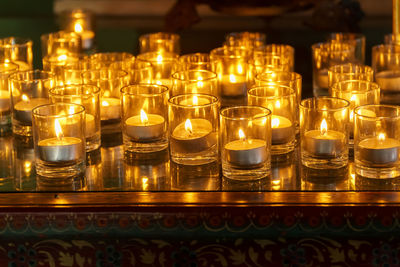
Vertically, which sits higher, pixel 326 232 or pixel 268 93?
pixel 268 93

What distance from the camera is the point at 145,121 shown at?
1594mm

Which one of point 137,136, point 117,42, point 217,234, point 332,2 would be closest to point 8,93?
point 137,136

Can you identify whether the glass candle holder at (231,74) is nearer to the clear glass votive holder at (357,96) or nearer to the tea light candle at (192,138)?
the clear glass votive holder at (357,96)

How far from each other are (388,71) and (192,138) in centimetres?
71

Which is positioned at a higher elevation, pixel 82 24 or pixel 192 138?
pixel 82 24

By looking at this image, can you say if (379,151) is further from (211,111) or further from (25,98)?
(25,98)

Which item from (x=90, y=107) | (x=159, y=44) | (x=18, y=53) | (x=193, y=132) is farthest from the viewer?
(x=159, y=44)

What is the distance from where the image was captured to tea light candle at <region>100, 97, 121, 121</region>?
174cm

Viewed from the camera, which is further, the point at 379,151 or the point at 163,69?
the point at 163,69

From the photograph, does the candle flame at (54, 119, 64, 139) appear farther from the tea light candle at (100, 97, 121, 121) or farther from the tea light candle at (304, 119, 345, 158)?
the tea light candle at (304, 119, 345, 158)

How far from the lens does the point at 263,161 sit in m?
1.44

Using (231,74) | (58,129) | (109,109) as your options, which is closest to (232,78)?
(231,74)

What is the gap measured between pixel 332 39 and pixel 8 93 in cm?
98

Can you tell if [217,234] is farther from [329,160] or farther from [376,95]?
[376,95]
